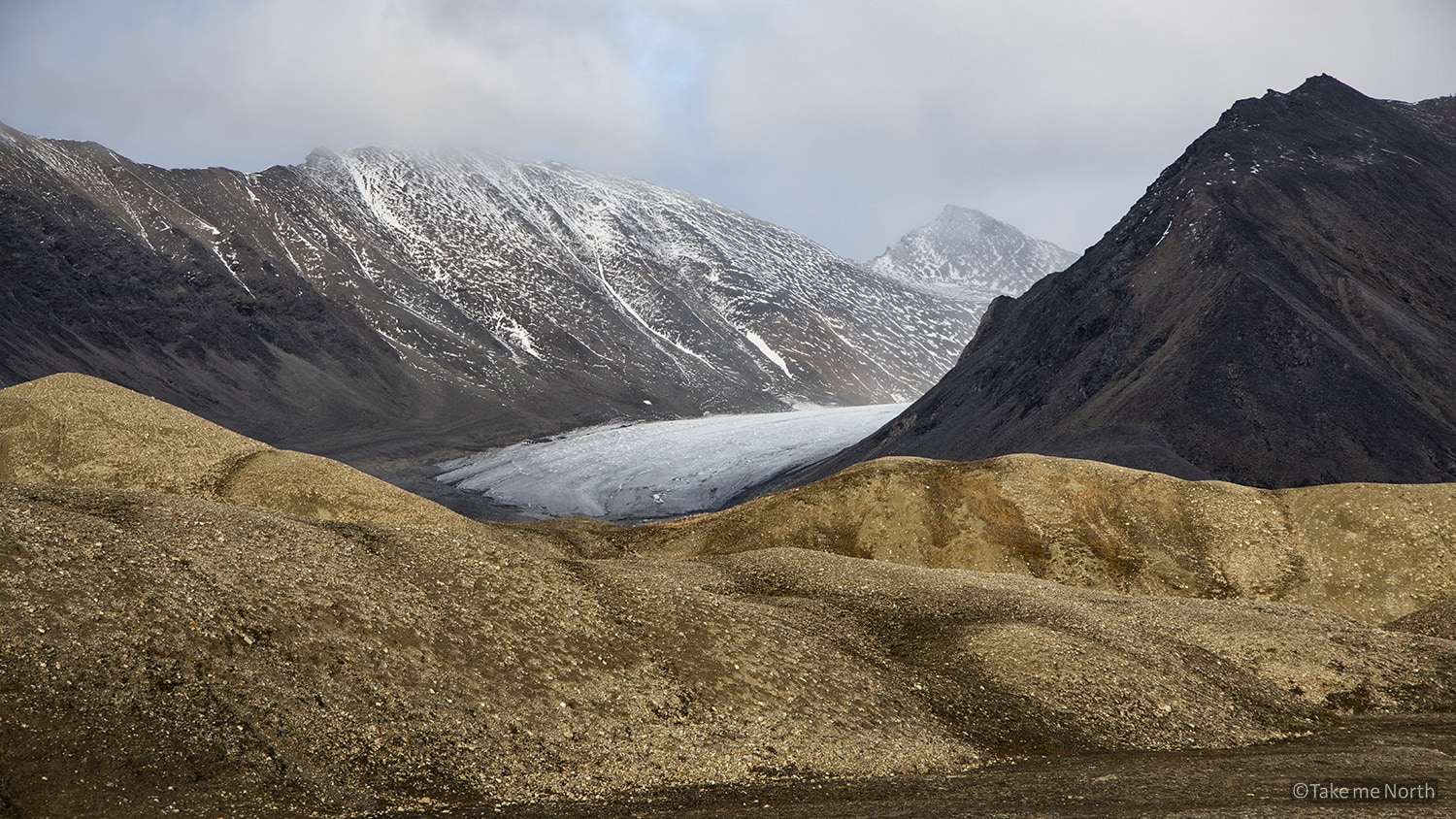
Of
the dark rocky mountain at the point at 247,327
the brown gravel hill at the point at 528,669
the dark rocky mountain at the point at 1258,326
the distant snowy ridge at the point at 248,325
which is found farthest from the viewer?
the distant snowy ridge at the point at 248,325

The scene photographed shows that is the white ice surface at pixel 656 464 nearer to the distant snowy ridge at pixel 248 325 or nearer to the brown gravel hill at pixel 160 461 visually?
the distant snowy ridge at pixel 248 325

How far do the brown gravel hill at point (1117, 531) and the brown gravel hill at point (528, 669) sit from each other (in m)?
8.80

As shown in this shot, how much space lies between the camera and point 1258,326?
6638cm

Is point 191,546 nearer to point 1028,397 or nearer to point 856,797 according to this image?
point 856,797

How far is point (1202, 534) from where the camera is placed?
34.9 metres

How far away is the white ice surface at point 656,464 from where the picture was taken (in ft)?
343

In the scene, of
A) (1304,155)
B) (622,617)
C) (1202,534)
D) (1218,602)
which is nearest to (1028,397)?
(1304,155)

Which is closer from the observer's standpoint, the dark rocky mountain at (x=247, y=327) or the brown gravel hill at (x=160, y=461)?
the brown gravel hill at (x=160, y=461)

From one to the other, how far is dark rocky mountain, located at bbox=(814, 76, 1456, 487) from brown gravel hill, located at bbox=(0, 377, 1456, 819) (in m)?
38.4

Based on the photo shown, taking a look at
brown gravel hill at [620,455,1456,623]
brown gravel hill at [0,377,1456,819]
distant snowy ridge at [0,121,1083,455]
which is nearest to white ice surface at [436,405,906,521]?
distant snowy ridge at [0,121,1083,455]

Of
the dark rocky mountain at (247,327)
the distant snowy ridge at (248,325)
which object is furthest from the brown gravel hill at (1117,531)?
the distant snowy ridge at (248,325)

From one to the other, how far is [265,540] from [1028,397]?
237ft

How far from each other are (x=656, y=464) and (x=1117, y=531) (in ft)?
267

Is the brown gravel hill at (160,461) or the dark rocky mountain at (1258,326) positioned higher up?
the dark rocky mountain at (1258,326)
